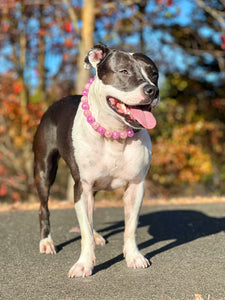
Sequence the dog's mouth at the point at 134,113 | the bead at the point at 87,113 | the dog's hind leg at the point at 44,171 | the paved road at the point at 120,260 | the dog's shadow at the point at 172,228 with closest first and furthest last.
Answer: the paved road at the point at 120,260
the dog's mouth at the point at 134,113
the bead at the point at 87,113
the dog's shadow at the point at 172,228
the dog's hind leg at the point at 44,171

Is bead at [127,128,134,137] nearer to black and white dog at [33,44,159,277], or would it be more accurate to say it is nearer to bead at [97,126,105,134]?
black and white dog at [33,44,159,277]

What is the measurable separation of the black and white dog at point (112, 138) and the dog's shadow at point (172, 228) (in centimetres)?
34

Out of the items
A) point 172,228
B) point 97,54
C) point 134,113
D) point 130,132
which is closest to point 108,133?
point 130,132

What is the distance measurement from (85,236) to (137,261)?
1.48ft

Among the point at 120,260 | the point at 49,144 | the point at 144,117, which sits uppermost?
the point at 144,117

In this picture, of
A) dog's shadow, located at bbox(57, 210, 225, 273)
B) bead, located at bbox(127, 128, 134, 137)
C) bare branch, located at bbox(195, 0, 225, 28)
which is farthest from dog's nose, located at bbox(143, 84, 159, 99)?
bare branch, located at bbox(195, 0, 225, 28)

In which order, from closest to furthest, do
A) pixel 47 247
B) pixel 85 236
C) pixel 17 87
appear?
pixel 85 236
pixel 47 247
pixel 17 87

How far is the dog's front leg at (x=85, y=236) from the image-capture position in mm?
3141

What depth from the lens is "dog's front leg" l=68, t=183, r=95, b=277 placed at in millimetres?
3141

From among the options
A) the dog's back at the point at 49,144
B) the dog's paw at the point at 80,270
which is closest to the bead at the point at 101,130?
the dog's back at the point at 49,144

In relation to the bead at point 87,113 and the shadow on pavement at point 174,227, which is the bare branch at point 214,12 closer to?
the shadow on pavement at point 174,227

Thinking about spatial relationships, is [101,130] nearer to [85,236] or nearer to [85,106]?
[85,106]

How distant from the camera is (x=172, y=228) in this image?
4.73 m

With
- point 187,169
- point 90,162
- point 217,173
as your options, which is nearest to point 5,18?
point 187,169
